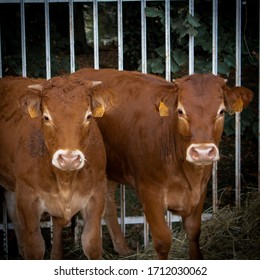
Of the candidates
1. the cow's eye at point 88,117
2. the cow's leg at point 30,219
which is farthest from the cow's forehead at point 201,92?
the cow's leg at point 30,219

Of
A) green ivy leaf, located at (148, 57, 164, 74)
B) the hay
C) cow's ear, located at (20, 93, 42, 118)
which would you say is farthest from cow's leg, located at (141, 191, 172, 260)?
green ivy leaf, located at (148, 57, 164, 74)

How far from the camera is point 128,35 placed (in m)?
5.39

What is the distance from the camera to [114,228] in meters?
5.01

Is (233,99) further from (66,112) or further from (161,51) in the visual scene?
(161,51)

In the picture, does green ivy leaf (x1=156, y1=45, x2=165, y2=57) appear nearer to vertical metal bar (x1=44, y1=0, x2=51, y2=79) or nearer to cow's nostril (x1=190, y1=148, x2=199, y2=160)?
vertical metal bar (x1=44, y1=0, x2=51, y2=79)

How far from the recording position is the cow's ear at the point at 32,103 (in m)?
3.71

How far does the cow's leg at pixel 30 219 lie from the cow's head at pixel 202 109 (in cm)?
82

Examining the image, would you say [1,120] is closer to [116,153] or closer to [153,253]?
[116,153]

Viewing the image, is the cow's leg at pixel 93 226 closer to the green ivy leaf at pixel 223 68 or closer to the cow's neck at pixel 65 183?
the cow's neck at pixel 65 183

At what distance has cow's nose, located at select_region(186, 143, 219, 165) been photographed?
3.57 metres

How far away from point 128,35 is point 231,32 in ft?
2.43

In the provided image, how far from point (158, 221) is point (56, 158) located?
0.95m

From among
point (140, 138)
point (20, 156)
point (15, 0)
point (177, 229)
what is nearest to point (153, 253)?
point (177, 229)

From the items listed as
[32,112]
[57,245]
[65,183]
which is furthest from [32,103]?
[57,245]
